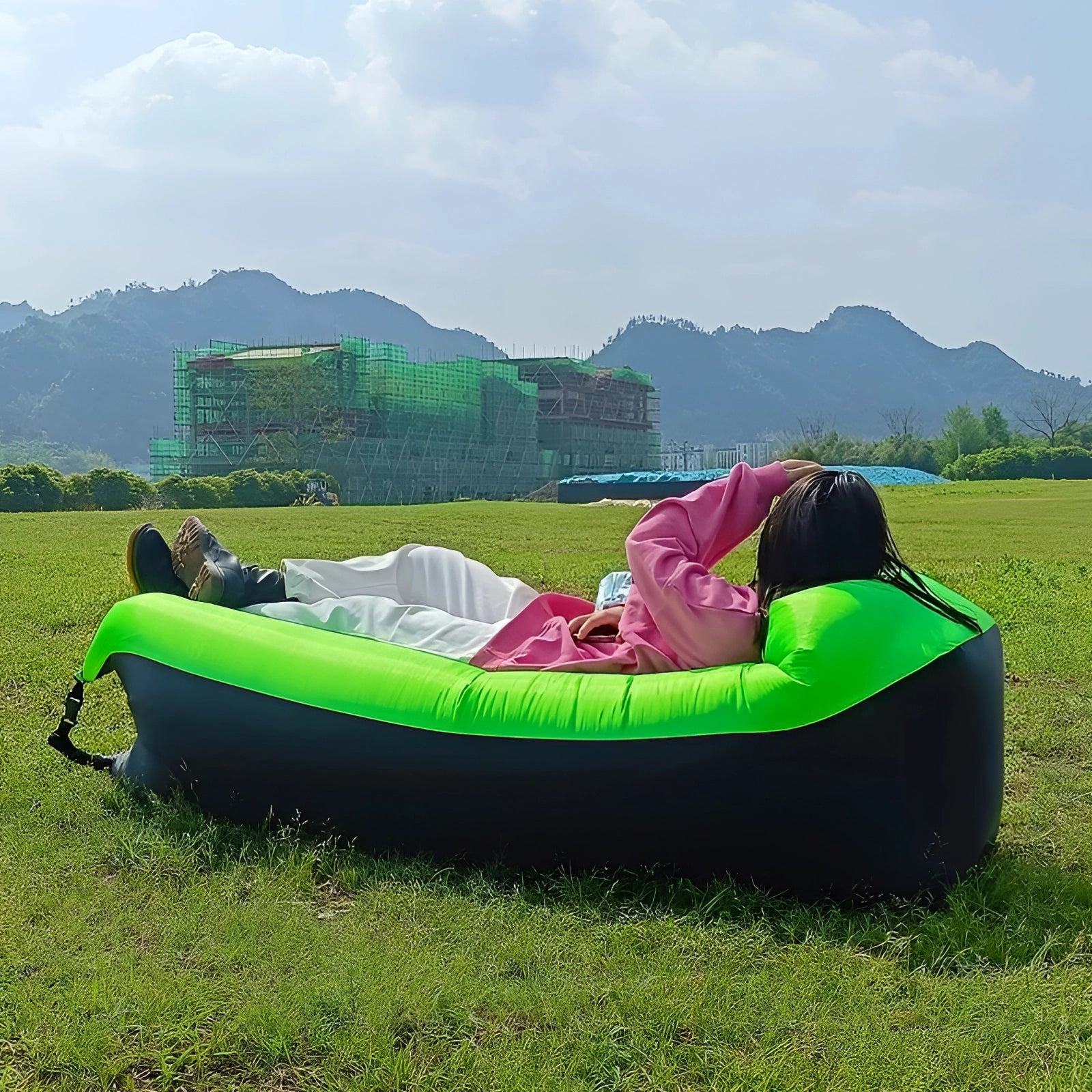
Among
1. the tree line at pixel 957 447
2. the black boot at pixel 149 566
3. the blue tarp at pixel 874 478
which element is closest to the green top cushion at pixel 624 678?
the black boot at pixel 149 566

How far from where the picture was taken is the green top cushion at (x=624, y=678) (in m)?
2.76

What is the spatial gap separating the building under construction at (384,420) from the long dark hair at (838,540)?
197 ft

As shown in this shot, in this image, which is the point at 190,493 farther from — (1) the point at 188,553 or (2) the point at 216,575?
(2) the point at 216,575

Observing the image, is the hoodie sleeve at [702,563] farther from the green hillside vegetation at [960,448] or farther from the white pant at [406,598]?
the green hillside vegetation at [960,448]

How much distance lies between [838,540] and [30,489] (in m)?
26.5

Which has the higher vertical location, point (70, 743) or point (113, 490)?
point (113, 490)

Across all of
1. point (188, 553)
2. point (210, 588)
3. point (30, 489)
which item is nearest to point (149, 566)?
point (188, 553)

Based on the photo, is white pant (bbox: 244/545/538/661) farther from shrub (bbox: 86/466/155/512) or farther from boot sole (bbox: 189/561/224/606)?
shrub (bbox: 86/466/155/512)

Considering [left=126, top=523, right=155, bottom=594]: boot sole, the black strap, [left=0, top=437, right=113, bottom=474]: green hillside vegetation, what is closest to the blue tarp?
[left=126, top=523, right=155, bottom=594]: boot sole

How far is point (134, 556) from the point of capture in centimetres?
423

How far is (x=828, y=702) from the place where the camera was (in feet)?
8.95

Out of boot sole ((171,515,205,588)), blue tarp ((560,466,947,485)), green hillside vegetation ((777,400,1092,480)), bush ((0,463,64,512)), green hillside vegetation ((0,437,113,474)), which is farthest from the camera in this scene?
green hillside vegetation ((0,437,113,474))

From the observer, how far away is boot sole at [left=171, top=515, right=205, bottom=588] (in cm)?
412

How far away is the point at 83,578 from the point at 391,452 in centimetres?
5753
